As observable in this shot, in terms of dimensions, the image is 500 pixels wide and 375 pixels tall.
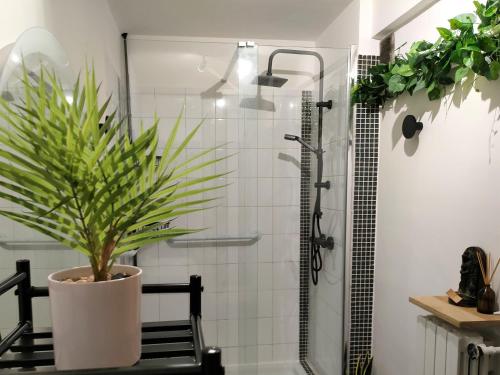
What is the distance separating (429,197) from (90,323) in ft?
5.68

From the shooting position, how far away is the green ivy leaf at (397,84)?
1.86 meters

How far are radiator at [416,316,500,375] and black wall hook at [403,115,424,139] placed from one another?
2.90 ft

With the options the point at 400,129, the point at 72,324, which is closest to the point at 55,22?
the point at 72,324

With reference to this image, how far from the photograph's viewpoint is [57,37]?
4.49ft

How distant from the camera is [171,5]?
2.30 m

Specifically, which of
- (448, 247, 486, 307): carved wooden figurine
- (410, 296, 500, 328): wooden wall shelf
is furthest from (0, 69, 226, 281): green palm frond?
(448, 247, 486, 307): carved wooden figurine

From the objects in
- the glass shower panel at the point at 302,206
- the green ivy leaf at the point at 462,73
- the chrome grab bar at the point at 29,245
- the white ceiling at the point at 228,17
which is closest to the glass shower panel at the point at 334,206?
the glass shower panel at the point at 302,206

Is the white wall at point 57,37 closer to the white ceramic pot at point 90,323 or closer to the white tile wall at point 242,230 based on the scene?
the white ceramic pot at point 90,323

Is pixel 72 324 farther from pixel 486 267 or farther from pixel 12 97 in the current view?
pixel 486 267

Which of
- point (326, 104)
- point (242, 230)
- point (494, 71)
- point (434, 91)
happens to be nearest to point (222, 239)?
point (242, 230)

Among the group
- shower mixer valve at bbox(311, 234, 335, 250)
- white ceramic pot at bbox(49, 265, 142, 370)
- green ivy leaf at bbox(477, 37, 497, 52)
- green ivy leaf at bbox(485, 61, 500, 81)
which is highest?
green ivy leaf at bbox(477, 37, 497, 52)

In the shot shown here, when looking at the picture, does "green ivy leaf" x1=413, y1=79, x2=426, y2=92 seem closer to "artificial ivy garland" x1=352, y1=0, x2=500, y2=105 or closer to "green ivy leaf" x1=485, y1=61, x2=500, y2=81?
"artificial ivy garland" x1=352, y1=0, x2=500, y2=105

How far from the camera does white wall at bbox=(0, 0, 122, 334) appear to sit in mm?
956

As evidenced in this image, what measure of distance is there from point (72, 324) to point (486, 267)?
149 centimetres
